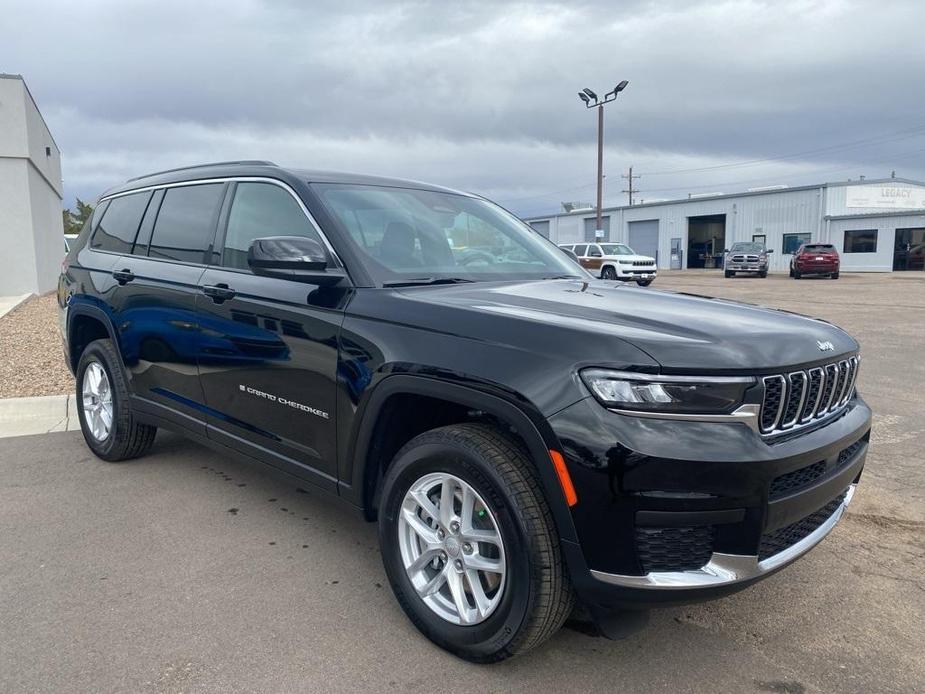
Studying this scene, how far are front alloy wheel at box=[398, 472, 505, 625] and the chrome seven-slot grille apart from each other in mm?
988

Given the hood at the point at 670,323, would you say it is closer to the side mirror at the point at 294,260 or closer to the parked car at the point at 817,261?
the side mirror at the point at 294,260

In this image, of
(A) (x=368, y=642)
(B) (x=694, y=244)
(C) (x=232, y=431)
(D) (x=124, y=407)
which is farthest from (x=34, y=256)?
(B) (x=694, y=244)

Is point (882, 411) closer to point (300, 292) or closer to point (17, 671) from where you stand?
point (300, 292)

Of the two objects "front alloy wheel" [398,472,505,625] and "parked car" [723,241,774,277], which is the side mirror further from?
"parked car" [723,241,774,277]

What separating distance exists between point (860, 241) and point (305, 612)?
4686 centimetres

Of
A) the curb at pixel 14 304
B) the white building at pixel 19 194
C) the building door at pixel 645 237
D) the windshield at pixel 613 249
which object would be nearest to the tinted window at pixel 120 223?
the curb at pixel 14 304

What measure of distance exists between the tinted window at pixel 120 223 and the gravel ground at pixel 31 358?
2783 millimetres

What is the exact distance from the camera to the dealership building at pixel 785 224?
41.2 meters

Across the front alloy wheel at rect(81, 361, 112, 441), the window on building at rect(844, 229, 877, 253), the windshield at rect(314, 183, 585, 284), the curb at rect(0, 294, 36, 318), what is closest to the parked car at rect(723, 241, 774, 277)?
the window on building at rect(844, 229, 877, 253)

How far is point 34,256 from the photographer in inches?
747

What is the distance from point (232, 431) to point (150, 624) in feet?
3.47

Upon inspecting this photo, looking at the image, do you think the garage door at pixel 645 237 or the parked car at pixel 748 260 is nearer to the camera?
the parked car at pixel 748 260

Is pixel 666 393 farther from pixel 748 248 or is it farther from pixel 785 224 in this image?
pixel 785 224

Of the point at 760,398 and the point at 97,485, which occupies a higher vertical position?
the point at 760,398
